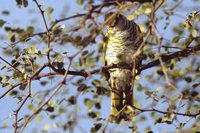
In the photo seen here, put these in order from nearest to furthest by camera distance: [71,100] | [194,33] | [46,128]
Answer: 1. [71,100]
2. [194,33]
3. [46,128]

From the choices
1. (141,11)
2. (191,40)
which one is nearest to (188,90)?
(191,40)

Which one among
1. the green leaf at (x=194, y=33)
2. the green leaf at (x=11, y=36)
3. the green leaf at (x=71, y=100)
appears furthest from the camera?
the green leaf at (x=194, y=33)

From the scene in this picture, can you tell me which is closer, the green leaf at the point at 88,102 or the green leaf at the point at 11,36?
the green leaf at the point at 11,36

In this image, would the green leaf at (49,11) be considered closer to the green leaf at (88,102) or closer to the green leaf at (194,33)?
the green leaf at (88,102)

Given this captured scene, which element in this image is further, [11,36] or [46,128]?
[46,128]

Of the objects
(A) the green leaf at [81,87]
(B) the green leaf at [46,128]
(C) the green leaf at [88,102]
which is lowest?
(B) the green leaf at [46,128]

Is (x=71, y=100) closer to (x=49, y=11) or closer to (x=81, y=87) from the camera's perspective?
(x=81, y=87)

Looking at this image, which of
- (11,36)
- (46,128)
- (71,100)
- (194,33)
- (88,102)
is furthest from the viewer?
(46,128)

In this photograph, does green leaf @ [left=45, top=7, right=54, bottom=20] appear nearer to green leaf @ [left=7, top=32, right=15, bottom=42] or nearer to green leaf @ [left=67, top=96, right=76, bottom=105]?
green leaf @ [left=7, top=32, right=15, bottom=42]

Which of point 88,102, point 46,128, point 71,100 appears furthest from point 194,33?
point 46,128

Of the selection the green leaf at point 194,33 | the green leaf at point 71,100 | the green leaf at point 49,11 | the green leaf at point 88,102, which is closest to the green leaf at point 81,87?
the green leaf at point 71,100

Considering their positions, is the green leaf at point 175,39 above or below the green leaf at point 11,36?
below

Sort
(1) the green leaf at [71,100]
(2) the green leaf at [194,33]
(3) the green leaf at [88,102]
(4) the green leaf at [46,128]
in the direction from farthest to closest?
(4) the green leaf at [46,128], (2) the green leaf at [194,33], (3) the green leaf at [88,102], (1) the green leaf at [71,100]

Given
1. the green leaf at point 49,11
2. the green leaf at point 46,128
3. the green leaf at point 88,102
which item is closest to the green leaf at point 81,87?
the green leaf at point 88,102
